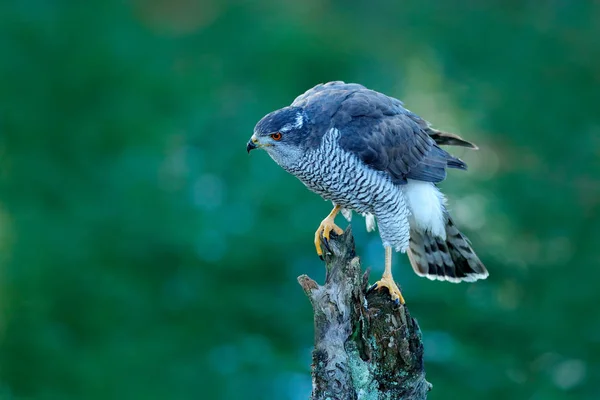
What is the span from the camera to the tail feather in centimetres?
624

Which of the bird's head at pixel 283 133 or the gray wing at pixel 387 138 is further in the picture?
the gray wing at pixel 387 138

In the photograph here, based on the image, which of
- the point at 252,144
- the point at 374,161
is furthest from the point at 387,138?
A: the point at 252,144

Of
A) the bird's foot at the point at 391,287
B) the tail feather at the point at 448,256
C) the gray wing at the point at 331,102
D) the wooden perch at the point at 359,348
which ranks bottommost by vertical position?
the wooden perch at the point at 359,348

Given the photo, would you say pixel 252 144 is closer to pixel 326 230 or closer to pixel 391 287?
pixel 326 230

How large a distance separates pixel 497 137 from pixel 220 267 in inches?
183

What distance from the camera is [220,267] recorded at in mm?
11141

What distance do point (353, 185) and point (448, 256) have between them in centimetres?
124

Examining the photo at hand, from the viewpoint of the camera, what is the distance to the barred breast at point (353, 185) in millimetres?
5320

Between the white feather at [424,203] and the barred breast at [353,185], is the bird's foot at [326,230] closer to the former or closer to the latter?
the barred breast at [353,185]

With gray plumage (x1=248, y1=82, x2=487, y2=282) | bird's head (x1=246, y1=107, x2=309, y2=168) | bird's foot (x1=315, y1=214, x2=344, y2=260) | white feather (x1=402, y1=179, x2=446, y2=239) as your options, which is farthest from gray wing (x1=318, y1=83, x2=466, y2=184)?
bird's foot (x1=315, y1=214, x2=344, y2=260)

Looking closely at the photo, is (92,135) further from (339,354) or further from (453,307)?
(339,354)

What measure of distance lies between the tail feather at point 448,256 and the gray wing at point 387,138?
1.84ft

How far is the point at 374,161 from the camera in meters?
5.49

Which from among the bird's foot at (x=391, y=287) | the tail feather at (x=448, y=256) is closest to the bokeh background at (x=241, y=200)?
the tail feather at (x=448, y=256)
